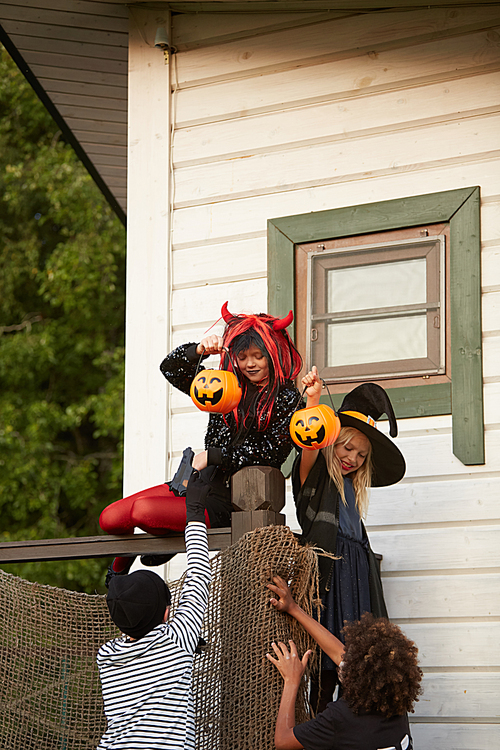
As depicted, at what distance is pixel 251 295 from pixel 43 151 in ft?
31.8

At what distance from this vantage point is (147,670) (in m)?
2.84

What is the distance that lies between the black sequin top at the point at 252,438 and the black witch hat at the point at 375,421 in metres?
0.26

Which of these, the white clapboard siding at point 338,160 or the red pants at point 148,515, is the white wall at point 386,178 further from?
the red pants at point 148,515

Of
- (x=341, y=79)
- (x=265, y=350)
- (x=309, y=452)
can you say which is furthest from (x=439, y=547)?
(x=341, y=79)

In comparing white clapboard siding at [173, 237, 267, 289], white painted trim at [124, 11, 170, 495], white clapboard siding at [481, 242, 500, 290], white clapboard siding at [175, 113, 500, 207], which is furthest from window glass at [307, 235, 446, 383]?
white painted trim at [124, 11, 170, 495]

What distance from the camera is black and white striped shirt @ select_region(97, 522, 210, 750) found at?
110 inches

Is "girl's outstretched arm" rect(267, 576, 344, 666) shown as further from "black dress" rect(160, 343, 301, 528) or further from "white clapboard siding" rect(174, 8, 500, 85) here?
"white clapboard siding" rect(174, 8, 500, 85)

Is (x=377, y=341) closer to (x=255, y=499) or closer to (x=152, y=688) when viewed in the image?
(x=255, y=499)

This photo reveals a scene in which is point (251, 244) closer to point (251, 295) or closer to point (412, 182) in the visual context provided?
point (251, 295)

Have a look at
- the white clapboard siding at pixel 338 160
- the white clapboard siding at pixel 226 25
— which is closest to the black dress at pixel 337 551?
the white clapboard siding at pixel 338 160

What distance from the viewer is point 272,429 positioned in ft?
11.9

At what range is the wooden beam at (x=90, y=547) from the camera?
3533 mm

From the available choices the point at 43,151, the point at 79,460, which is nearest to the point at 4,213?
the point at 43,151

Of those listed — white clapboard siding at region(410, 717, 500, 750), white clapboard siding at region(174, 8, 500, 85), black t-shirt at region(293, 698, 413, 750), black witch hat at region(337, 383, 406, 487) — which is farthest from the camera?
white clapboard siding at region(174, 8, 500, 85)
